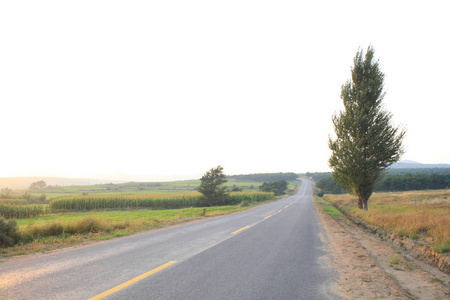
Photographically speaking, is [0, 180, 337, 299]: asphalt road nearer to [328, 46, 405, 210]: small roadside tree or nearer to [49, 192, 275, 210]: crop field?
[328, 46, 405, 210]: small roadside tree

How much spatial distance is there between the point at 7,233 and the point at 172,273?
7.16m

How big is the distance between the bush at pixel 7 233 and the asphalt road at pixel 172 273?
7.73ft

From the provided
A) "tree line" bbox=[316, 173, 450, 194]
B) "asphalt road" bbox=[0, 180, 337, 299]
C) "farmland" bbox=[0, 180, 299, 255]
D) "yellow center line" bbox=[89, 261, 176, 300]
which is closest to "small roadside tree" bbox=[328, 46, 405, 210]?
"farmland" bbox=[0, 180, 299, 255]

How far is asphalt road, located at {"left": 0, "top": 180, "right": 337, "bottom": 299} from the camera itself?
13.1 feet

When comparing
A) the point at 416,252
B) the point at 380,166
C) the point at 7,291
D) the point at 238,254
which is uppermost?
the point at 380,166

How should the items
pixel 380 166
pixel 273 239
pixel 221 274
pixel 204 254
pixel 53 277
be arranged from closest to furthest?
pixel 53 277
pixel 221 274
pixel 204 254
pixel 273 239
pixel 380 166

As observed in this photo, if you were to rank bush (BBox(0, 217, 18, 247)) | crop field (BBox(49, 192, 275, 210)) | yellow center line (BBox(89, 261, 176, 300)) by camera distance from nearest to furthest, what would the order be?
→ 1. yellow center line (BBox(89, 261, 176, 300))
2. bush (BBox(0, 217, 18, 247))
3. crop field (BBox(49, 192, 275, 210))

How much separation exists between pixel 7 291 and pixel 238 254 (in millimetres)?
4880

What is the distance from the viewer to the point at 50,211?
37.7m

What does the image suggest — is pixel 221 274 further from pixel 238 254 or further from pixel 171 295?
pixel 238 254

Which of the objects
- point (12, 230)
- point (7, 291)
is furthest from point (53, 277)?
point (12, 230)

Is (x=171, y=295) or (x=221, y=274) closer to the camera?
(x=171, y=295)

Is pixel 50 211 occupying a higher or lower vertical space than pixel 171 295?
lower

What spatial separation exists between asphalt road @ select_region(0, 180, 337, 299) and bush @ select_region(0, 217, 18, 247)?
7.73ft
